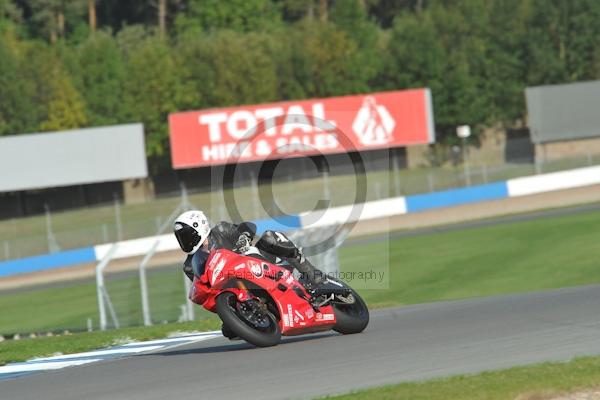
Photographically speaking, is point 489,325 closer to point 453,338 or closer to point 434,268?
point 453,338

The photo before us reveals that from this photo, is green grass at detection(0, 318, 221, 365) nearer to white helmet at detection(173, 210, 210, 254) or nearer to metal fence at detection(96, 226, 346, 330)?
white helmet at detection(173, 210, 210, 254)

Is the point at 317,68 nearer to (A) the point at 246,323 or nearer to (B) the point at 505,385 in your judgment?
(A) the point at 246,323

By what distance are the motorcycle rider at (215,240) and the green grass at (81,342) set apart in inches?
137

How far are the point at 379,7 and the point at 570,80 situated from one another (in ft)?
143

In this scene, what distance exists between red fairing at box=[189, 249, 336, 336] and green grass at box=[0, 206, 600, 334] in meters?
7.63

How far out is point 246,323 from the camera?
1131 cm

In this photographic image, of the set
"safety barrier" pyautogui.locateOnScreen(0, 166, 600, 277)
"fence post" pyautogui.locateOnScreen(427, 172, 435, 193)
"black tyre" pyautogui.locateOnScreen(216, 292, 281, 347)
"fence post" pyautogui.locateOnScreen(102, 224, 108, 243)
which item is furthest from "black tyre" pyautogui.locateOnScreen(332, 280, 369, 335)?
"fence post" pyautogui.locateOnScreen(427, 172, 435, 193)

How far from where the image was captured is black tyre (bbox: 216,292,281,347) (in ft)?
36.6

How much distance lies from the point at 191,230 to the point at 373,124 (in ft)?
136

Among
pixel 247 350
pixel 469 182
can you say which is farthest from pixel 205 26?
pixel 247 350

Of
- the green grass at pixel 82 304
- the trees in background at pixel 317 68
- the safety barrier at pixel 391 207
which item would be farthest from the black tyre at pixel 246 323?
the trees in background at pixel 317 68

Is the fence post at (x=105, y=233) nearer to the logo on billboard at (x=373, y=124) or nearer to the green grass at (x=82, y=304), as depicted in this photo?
the green grass at (x=82, y=304)

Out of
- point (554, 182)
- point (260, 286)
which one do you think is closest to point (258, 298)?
point (260, 286)

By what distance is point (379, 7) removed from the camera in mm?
109750
